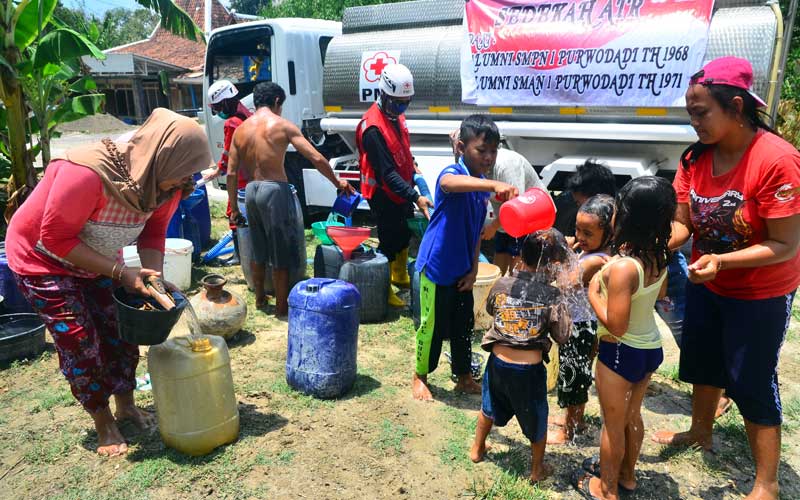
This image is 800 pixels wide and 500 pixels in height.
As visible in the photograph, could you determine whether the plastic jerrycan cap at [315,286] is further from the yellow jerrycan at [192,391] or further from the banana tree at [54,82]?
the banana tree at [54,82]

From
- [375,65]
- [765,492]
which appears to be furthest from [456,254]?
[375,65]

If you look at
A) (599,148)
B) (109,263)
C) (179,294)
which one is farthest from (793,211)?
(599,148)

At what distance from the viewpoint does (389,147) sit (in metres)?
4.80

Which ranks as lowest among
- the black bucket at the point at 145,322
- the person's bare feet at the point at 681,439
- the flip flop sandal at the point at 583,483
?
the person's bare feet at the point at 681,439

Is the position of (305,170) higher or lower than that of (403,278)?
higher

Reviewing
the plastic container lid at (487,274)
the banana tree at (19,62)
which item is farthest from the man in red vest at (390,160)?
the banana tree at (19,62)

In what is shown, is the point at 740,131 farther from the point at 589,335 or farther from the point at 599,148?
the point at 599,148

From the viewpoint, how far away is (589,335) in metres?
3.10

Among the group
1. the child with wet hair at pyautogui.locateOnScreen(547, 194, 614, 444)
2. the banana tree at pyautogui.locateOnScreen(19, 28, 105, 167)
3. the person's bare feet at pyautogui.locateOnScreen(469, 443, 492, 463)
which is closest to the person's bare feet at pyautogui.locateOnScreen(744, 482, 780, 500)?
the child with wet hair at pyautogui.locateOnScreen(547, 194, 614, 444)

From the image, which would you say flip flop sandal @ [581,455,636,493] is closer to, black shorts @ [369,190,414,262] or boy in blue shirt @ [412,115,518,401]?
boy in blue shirt @ [412,115,518,401]

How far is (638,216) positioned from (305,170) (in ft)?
20.3

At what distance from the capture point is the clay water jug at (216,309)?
14.4 feet

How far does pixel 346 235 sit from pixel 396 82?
132 cm

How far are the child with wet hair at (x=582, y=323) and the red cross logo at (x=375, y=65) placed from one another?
4182 mm
